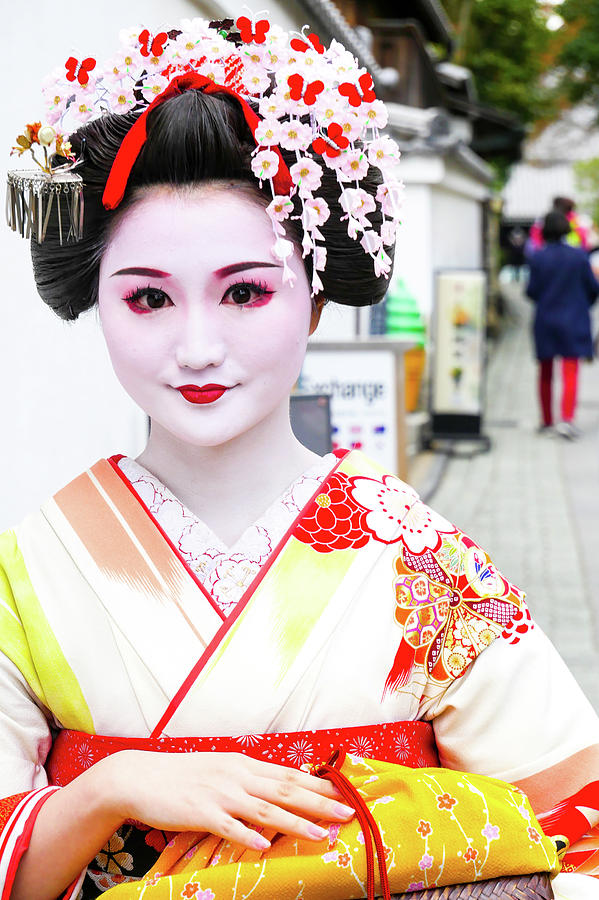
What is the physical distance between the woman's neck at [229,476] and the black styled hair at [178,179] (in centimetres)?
27

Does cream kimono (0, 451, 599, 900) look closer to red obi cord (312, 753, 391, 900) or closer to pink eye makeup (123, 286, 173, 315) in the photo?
red obi cord (312, 753, 391, 900)

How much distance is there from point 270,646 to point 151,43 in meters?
0.98

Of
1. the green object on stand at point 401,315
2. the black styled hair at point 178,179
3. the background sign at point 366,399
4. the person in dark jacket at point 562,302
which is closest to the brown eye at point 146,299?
the black styled hair at point 178,179

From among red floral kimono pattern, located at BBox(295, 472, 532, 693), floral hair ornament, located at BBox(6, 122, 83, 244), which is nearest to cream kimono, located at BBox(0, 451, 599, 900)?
red floral kimono pattern, located at BBox(295, 472, 532, 693)

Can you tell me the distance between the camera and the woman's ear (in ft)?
6.34

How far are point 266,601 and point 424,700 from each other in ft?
1.00

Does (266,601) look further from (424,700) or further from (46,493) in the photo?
(46,493)

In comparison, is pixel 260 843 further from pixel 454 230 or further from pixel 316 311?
pixel 454 230

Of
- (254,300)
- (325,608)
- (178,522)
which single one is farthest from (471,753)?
(254,300)

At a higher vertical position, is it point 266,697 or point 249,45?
point 249,45

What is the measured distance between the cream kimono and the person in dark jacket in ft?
31.2

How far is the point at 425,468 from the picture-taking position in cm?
984

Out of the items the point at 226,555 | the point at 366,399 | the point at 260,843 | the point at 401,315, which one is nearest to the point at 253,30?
the point at 226,555

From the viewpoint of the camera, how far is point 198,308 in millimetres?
1696
